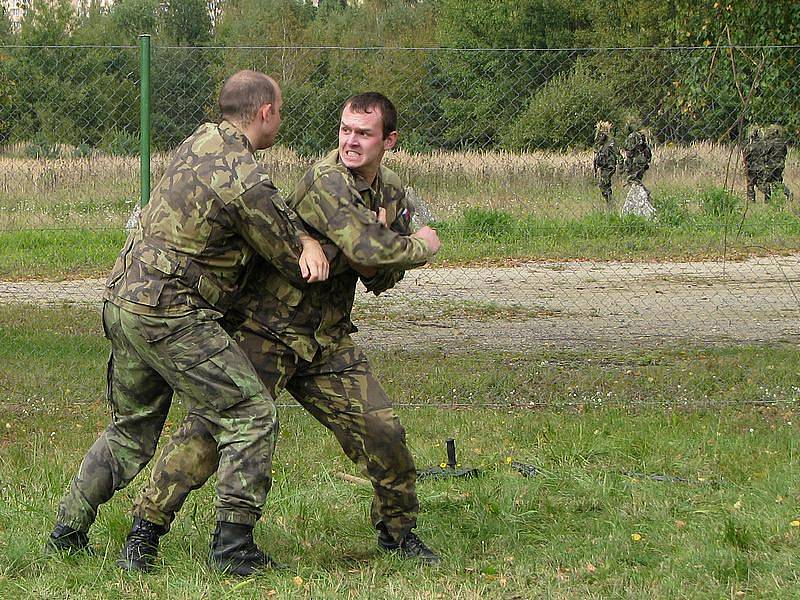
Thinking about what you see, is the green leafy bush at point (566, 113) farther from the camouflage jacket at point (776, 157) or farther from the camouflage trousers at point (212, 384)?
the camouflage trousers at point (212, 384)

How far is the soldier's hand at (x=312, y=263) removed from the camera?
416 centimetres

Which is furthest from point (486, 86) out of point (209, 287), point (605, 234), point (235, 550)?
point (235, 550)

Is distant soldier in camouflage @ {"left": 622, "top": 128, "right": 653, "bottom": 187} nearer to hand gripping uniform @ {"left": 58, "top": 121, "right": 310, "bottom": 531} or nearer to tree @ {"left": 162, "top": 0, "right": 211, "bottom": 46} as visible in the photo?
hand gripping uniform @ {"left": 58, "top": 121, "right": 310, "bottom": 531}

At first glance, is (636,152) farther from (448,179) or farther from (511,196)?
(448,179)

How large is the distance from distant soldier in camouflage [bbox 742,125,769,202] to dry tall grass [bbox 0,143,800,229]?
0.29 ft

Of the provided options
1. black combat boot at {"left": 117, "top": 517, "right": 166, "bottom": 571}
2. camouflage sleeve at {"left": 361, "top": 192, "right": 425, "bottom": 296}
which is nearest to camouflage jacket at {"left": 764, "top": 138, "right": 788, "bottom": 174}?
camouflage sleeve at {"left": 361, "top": 192, "right": 425, "bottom": 296}

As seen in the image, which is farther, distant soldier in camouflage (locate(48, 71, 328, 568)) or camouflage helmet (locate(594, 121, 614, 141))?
camouflage helmet (locate(594, 121, 614, 141))

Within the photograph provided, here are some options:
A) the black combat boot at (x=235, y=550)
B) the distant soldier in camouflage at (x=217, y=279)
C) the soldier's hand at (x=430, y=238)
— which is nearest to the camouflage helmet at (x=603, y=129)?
the soldier's hand at (x=430, y=238)

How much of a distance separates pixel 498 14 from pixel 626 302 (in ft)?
105

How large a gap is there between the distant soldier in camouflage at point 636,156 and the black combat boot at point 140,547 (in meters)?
4.86

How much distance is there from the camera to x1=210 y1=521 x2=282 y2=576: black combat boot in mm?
4336

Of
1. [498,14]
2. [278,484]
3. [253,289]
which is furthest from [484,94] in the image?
[498,14]

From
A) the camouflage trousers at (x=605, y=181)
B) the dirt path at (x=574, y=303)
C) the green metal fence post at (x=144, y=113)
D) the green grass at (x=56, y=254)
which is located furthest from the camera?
the dirt path at (x=574, y=303)

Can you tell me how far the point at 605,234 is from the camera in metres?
9.38
